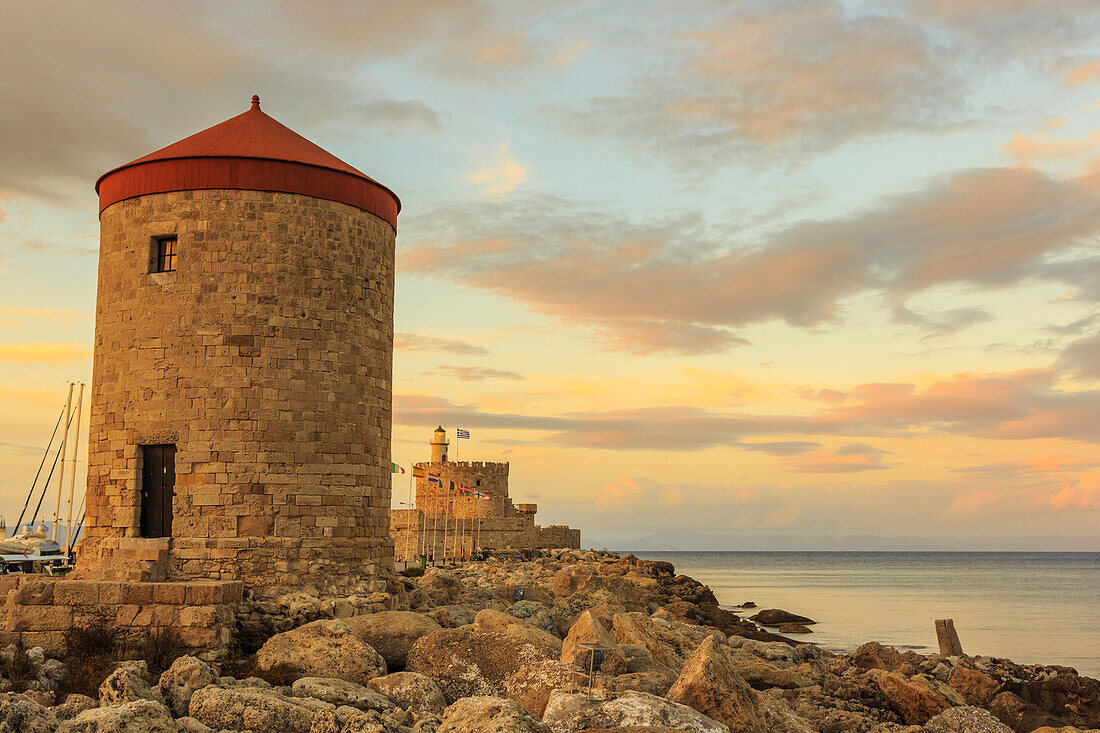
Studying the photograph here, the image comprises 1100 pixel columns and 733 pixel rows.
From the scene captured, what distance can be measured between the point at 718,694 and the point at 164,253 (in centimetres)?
925

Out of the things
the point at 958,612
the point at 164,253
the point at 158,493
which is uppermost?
the point at 164,253

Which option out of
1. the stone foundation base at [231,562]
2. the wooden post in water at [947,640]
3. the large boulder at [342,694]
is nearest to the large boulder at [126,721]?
the large boulder at [342,694]

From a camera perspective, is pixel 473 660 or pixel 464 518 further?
pixel 464 518

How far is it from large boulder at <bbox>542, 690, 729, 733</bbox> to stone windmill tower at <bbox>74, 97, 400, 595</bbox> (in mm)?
5149

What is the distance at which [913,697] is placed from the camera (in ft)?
41.2

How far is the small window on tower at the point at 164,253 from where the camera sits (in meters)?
13.0

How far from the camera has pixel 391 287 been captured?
1442 centimetres

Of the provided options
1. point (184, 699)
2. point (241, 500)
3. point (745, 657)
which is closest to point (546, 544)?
point (745, 657)

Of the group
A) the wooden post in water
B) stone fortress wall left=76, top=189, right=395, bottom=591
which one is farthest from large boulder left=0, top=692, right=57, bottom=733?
the wooden post in water

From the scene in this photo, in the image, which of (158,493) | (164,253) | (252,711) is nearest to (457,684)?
(252,711)

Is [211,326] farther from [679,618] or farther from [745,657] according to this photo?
[679,618]

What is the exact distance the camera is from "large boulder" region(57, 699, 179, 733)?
7.18m

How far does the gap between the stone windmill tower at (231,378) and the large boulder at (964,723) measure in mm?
7415

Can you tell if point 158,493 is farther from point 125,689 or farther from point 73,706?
point 73,706
